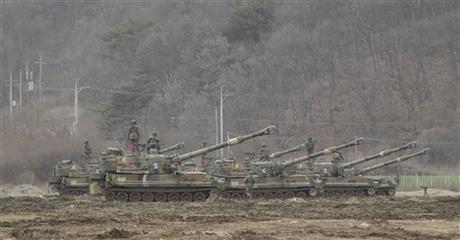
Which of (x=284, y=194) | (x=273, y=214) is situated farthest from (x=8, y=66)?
(x=273, y=214)

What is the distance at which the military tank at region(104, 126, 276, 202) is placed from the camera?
34.7 meters

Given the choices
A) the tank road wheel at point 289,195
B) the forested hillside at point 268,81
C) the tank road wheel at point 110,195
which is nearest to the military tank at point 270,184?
the tank road wheel at point 289,195

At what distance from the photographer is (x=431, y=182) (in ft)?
178

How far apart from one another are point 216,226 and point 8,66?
92.1m

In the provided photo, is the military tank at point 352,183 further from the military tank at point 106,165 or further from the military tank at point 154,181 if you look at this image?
the military tank at point 106,165

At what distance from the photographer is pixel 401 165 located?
65188 mm

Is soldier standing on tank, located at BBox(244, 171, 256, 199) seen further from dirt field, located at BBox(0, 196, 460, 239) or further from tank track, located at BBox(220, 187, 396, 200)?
dirt field, located at BBox(0, 196, 460, 239)

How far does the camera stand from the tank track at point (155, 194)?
3494 cm

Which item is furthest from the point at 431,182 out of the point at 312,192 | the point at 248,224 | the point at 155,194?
the point at 248,224

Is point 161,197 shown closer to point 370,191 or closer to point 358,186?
point 358,186

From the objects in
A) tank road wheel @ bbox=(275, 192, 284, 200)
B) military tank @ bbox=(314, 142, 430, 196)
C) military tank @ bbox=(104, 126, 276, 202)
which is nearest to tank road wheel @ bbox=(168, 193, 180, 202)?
military tank @ bbox=(104, 126, 276, 202)

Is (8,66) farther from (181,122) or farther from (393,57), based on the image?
(393,57)

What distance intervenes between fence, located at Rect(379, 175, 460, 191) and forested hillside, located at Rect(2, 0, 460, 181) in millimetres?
9178

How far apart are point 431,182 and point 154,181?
77.6 ft
